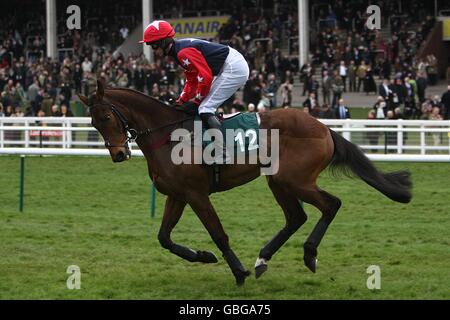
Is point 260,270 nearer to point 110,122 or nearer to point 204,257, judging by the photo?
point 204,257

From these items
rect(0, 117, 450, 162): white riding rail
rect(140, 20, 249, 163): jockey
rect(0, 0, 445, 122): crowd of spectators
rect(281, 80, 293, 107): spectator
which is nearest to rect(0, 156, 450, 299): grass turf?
rect(140, 20, 249, 163): jockey

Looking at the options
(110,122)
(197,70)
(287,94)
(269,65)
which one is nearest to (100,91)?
(110,122)

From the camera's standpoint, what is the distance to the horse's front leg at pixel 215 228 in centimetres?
638

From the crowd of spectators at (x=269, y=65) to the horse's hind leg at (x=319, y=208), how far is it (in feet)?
39.5

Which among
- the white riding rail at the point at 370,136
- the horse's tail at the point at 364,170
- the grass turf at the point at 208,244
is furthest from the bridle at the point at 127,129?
the white riding rail at the point at 370,136

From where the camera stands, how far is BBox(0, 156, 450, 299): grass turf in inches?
247

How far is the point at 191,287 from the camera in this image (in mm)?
6348

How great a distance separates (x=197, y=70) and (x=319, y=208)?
4.34ft

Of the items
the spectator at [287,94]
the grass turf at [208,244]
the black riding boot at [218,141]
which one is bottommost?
the grass turf at [208,244]

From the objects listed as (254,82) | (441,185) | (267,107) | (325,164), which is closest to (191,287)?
(325,164)

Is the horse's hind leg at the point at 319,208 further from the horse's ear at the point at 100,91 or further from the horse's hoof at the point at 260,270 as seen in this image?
the horse's ear at the point at 100,91

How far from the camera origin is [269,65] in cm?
2561
